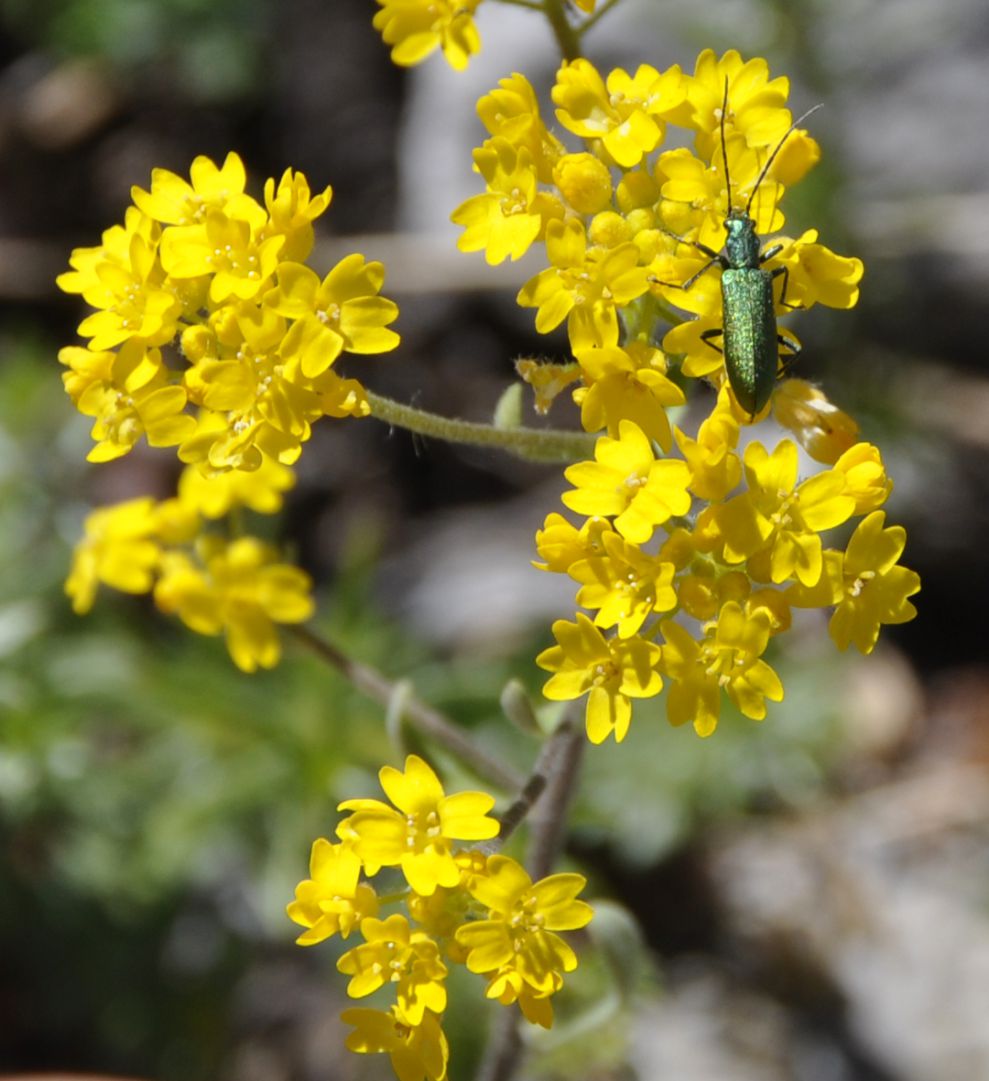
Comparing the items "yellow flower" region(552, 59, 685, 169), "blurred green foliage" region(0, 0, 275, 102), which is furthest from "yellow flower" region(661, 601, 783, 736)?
"blurred green foliage" region(0, 0, 275, 102)

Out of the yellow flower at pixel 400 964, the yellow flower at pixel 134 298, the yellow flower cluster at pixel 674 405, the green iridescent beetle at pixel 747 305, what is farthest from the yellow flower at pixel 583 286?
the yellow flower at pixel 400 964

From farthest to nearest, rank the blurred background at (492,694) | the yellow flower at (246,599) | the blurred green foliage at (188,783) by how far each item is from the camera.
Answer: the blurred background at (492,694)
the blurred green foliage at (188,783)
the yellow flower at (246,599)

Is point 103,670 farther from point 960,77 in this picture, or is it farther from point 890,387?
point 960,77

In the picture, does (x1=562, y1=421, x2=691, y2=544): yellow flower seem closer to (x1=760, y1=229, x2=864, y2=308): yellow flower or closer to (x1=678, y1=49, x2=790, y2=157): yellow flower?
(x1=760, y1=229, x2=864, y2=308): yellow flower

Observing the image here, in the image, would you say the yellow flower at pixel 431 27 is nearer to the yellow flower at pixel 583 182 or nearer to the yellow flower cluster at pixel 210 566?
the yellow flower at pixel 583 182

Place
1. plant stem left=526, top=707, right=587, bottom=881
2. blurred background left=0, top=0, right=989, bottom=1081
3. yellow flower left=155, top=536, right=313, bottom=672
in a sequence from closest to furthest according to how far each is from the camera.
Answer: plant stem left=526, top=707, right=587, bottom=881, yellow flower left=155, top=536, right=313, bottom=672, blurred background left=0, top=0, right=989, bottom=1081
